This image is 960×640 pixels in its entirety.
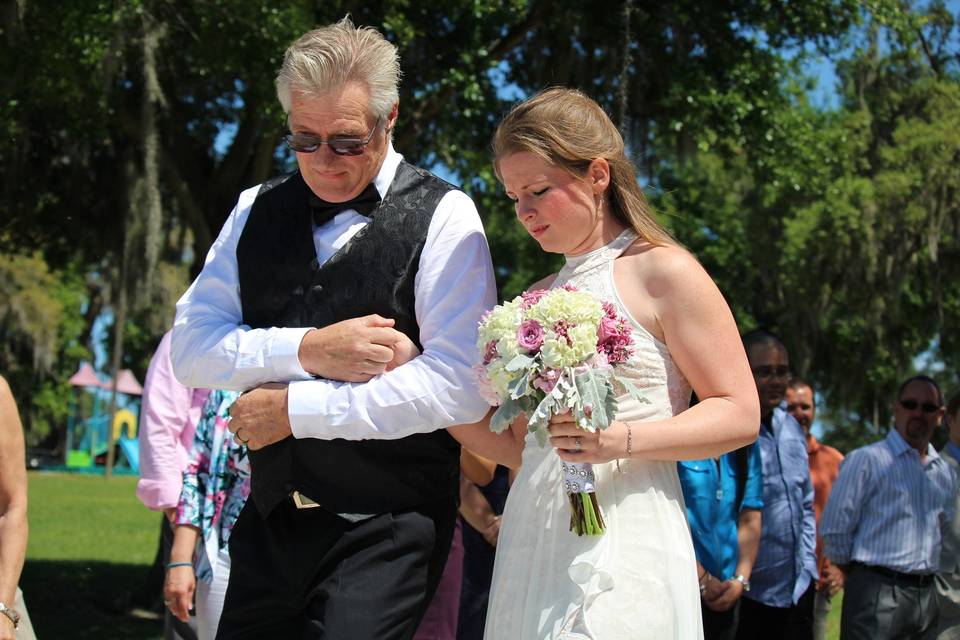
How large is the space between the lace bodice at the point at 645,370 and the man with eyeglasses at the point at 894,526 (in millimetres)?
4452

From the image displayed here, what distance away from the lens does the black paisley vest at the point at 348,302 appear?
3.09 m

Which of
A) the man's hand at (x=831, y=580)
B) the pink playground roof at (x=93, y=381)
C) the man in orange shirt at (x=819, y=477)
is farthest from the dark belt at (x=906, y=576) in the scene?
the pink playground roof at (x=93, y=381)

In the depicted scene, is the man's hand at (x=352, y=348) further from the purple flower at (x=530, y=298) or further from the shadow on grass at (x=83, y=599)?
the shadow on grass at (x=83, y=599)

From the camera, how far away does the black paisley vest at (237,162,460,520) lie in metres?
3.09

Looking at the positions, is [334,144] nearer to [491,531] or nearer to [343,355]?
[343,355]

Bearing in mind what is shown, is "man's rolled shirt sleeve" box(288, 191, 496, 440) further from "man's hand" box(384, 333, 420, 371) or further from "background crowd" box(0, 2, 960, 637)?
"background crowd" box(0, 2, 960, 637)

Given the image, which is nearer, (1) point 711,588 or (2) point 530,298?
(2) point 530,298

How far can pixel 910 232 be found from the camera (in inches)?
835

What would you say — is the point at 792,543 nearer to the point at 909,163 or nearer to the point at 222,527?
the point at 222,527

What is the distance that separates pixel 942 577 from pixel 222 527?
4.64 meters

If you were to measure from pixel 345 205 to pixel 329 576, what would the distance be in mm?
1045

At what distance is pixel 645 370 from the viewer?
10.0 feet

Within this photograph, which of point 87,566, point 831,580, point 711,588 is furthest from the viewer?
point 87,566

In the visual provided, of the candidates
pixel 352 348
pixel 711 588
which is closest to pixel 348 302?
pixel 352 348
